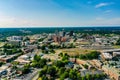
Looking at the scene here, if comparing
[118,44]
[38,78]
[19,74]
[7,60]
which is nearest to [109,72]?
[38,78]

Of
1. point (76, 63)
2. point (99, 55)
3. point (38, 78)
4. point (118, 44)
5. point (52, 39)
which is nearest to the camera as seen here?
point (38, 78)

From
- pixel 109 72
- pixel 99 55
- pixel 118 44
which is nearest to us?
pixel 109 72

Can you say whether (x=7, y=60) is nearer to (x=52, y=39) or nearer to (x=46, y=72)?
(x=46, y=72)

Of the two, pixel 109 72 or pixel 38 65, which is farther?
pixel 38 65

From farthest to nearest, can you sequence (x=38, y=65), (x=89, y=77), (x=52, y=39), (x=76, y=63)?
(x=52, y=39) → (x=76, y=63) → (x=38, y=65) → (x=89, y=77)

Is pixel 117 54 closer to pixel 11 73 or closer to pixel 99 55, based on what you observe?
pixel 99 55

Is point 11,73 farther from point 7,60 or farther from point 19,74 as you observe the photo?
point 7,60

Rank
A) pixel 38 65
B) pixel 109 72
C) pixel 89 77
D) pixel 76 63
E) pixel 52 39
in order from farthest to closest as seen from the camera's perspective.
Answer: pixel 52 39
pixel 76 63
pixel 38 65
pixel 109 72
pixel 89 77

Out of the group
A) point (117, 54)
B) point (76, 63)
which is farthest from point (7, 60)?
point (117, 54)

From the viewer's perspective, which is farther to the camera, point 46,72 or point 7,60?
point 7,60
